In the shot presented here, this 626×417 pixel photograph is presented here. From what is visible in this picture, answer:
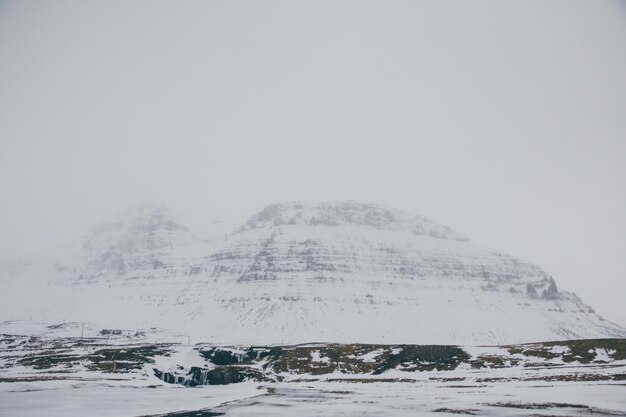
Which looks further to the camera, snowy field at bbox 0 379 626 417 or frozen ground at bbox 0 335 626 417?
frozen ground at bbox 0 335 626 417

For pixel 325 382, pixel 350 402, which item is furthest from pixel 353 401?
pixel 325 382

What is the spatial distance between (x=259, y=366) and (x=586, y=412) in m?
62.6

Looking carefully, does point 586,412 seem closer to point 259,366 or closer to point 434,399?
point 434,399

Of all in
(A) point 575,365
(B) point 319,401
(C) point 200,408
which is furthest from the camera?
A: (A) point 575,365

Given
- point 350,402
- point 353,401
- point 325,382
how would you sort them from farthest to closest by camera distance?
point 325,382, point 353,401, point 350,402

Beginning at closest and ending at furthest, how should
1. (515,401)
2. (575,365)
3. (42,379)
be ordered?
(515,401) → (42,379) → (575,365)

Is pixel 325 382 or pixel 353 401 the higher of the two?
pixel 353 401

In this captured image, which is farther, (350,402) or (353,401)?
(353,401)

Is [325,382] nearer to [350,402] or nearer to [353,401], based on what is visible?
[353,401]

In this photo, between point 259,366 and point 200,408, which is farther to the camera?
point 259,366

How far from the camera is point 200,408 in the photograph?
36969 mm

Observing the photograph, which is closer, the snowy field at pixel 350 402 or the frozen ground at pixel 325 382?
the snowy field at pixel 350 402

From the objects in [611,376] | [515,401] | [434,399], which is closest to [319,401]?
[434,399]

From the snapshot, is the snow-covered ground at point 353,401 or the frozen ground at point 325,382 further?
the frozen ground at point 325,382
